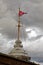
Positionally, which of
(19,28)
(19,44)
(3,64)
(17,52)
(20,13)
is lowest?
(3,64)

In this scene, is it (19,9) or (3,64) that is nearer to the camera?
(3,64)

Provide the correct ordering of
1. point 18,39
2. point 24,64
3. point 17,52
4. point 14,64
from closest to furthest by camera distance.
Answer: point 14,64
point 24,64
point 17,52
point 18,39

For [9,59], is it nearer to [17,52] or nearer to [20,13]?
[17,52]

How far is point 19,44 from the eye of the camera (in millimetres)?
22656

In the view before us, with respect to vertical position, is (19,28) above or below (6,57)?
above

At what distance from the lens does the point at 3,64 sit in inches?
367

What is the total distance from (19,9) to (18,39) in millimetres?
3287

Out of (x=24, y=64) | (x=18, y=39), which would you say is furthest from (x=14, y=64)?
(x=18, y=39)

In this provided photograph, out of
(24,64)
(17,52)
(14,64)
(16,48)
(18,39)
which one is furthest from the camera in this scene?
(18,39)

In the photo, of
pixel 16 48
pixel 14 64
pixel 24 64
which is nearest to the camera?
pixel 14 64

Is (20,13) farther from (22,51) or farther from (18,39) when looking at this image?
(22,51)

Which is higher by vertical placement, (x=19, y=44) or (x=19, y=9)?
(x=19, y=9)

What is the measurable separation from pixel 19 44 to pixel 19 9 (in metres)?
3.93

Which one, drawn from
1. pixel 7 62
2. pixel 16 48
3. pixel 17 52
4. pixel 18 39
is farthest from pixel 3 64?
pixel 18 39
